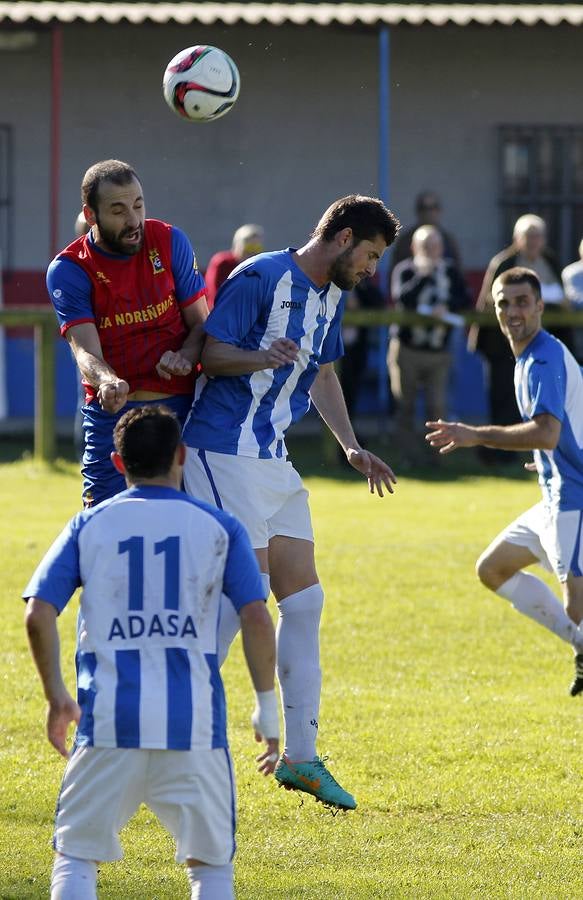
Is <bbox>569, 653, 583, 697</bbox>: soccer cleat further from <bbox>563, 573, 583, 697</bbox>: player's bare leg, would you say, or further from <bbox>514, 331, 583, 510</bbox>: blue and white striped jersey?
<bbox>514, 331, 583, 510</bbox>: blue and white striped jersey

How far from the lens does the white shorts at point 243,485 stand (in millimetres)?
5836

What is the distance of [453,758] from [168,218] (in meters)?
12.4

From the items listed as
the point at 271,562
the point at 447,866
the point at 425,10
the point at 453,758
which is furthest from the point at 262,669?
the point at 425,10

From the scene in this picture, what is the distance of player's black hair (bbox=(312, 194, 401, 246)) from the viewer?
569 centimetres

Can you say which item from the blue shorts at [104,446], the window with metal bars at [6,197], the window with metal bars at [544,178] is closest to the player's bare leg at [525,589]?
the blue shorts at [104,446]

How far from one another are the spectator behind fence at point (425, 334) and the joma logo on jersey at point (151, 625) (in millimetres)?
10964

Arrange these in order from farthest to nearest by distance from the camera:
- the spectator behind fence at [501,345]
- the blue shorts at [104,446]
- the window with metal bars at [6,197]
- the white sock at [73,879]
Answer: the window with metal bars at [6,197]
the spectator behind fence at [501,345]
the blue shorts at [104,446]
the white sock at [73,879]

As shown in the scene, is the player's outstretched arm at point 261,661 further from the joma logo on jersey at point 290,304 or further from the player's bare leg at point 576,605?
the player's bare leg at point 576,605

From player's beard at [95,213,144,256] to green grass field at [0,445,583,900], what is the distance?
200cm

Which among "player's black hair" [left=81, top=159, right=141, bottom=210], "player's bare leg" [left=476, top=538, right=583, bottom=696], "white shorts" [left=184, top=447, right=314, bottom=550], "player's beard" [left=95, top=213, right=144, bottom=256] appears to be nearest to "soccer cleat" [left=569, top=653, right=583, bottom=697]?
"player's bare leg" [left=476, top=538, right=583, bottom=696]

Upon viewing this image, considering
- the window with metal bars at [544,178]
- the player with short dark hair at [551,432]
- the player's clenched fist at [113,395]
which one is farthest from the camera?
the window with metal bars at [544,178]

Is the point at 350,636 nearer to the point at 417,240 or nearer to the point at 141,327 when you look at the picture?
the point at 141,327

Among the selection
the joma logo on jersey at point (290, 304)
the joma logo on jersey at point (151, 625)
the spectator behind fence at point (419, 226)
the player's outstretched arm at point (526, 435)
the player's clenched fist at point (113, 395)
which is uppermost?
the spectator behind fence at point (419, 226)

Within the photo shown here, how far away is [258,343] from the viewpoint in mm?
5875
